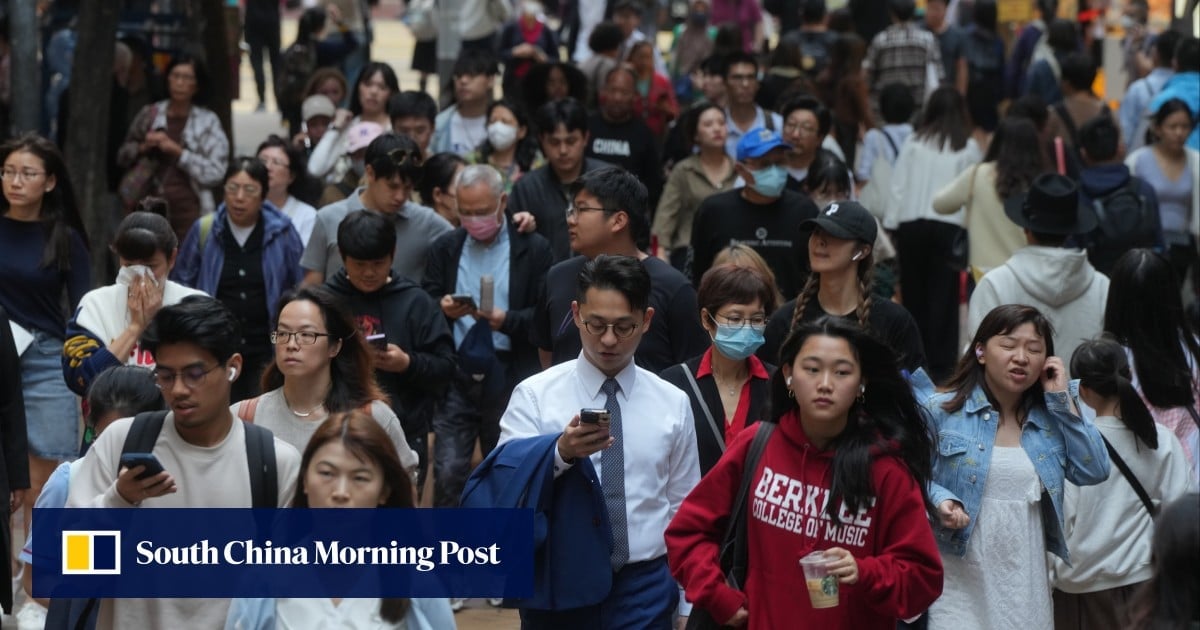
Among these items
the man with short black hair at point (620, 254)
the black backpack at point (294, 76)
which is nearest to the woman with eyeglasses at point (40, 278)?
the man with short black hair at point (620, 254)

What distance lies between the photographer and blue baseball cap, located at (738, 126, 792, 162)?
9.62 metres

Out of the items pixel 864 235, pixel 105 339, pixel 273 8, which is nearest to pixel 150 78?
pixel 273 8

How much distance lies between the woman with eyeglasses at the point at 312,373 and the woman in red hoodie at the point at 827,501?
1469 mm

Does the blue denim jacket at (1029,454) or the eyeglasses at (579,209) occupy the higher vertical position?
the eyeglasses at (579,209)

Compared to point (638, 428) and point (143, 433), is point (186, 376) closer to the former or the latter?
point (143, 433)

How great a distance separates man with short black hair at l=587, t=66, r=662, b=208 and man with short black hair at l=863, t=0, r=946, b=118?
391 centimetres

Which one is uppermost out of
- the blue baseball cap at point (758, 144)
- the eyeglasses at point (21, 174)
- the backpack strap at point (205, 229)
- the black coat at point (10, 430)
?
the blue baseball cap at point (758, 144)

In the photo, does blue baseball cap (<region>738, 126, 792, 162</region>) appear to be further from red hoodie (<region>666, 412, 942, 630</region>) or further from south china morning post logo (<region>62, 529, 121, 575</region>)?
south china morning post logo (<region>62, 529, 121, 575</region>)

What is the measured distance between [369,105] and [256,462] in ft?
24.4

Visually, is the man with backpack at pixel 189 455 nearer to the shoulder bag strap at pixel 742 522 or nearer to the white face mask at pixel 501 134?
the shoulder bag strap at pixel 742 522

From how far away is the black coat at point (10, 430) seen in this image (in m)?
7.35

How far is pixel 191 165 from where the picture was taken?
12461 millimetres

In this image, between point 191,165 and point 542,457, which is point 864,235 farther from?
point 191,165

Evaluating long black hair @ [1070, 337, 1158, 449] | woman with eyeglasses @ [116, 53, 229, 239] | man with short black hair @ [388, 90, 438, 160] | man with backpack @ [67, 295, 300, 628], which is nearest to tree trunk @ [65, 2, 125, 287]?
woman with eyeglasses @ [116, 53, 229, 239]
